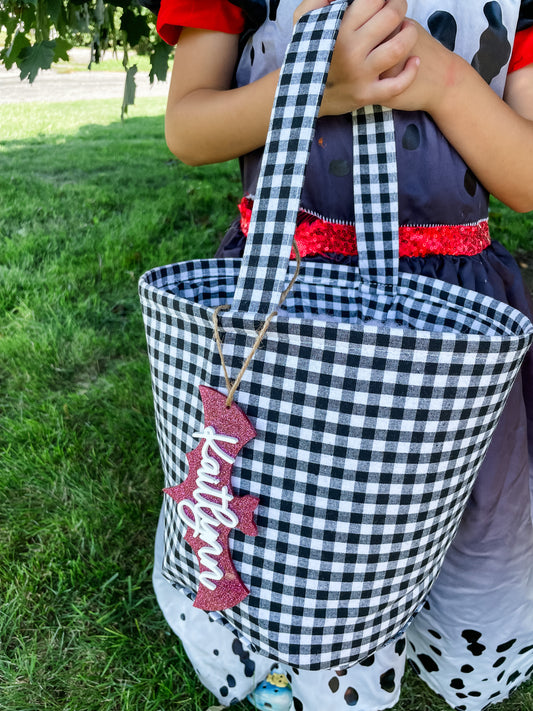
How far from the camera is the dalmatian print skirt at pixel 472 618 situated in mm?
929

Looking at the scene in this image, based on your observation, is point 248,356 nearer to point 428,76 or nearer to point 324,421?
point 324,421

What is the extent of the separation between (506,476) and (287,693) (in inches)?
22.2

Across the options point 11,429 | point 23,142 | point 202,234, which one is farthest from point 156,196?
point 11,429

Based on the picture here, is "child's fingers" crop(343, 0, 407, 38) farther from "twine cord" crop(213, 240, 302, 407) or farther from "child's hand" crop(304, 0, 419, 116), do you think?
"twine cord" crop(213, 240, 302, 407)

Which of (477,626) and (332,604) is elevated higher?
(332,604)

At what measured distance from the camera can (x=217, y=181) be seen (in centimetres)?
396

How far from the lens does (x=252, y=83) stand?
836 mm

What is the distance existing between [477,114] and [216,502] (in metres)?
0.62

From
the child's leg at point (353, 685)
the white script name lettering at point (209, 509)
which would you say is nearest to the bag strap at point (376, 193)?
the white script name lettering at point (209, 509)

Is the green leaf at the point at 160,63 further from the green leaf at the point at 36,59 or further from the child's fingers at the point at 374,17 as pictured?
the child's fingers at the point at 374,17

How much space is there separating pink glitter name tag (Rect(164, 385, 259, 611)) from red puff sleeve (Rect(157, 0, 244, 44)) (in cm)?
61

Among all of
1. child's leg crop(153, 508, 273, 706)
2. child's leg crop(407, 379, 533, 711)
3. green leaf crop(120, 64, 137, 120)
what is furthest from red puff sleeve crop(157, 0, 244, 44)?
child's leg crop(153, 508, 273, 706)

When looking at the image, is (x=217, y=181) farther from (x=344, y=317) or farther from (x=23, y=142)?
(x=344, y=317)

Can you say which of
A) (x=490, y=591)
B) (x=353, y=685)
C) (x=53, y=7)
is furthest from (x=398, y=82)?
(x=53, y=7)
